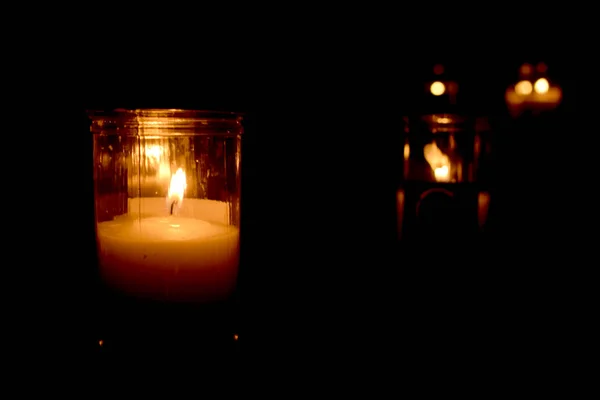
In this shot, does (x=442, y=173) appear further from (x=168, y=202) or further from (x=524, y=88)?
(x=524, y=88)

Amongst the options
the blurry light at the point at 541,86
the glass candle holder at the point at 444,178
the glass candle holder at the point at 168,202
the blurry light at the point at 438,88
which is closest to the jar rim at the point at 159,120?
the glass candle holder at the point at 168,202

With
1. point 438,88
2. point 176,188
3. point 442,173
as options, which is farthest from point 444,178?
point 438,88

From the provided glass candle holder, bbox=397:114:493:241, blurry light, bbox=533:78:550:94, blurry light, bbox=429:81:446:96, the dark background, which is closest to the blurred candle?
blurry light, bbox=533:78:550:94

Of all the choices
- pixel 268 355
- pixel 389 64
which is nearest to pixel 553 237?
pixel 389 64

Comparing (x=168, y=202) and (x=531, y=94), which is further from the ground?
(x=531, y=94)

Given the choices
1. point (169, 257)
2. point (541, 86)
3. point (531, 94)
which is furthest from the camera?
point (531, 94)

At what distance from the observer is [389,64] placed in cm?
97

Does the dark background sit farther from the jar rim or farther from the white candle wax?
the jar rim

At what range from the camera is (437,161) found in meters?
0.85

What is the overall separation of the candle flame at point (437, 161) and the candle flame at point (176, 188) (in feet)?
1.33

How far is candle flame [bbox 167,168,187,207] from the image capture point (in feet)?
2.02

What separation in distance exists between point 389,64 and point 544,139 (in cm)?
90

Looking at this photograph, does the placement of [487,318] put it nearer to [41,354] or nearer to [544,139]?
[41,354]

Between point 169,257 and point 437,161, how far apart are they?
18.3 inches
